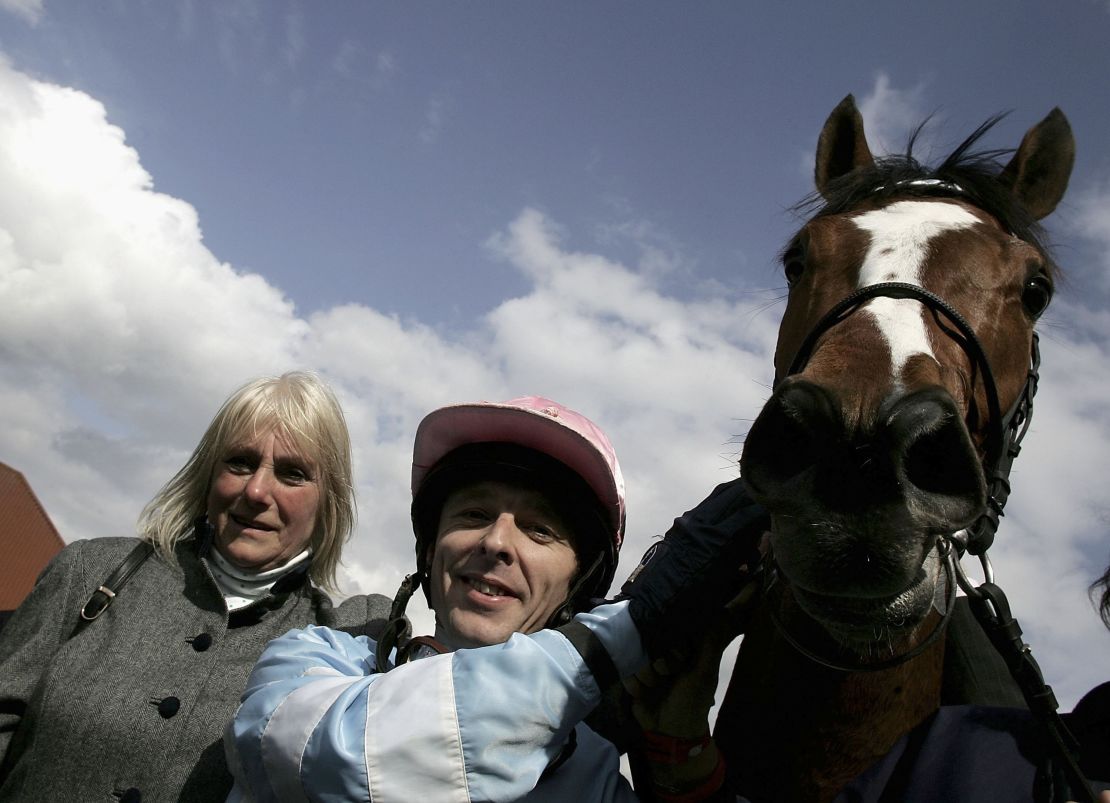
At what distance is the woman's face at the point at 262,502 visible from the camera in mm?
3316

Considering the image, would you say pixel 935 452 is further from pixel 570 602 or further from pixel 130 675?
pixel 130 675

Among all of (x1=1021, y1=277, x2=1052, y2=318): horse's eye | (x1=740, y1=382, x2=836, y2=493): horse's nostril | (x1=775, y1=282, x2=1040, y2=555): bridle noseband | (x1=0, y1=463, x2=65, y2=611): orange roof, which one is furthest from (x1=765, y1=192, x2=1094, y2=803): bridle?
(x1=0, y1=463, x2=65, y2=611): orange roof

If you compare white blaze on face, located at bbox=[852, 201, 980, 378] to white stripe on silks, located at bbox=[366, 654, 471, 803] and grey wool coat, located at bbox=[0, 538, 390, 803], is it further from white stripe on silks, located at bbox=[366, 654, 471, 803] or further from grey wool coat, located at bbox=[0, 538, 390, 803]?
grey wool coat, located at bbox=[0, 538, 390, 803]

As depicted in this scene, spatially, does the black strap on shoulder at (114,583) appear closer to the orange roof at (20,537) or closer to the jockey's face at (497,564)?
the jockey's face at (497,564)

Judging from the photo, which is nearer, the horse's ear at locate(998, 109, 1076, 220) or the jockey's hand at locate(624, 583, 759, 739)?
the jockey's hand at locate(624, 583, 759, 739)

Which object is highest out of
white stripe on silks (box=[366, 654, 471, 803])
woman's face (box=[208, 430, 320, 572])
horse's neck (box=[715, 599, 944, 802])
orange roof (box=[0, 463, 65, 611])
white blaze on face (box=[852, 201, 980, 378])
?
orange roof (box=[0, 463, 65, 611])

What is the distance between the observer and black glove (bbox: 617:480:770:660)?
1888mm

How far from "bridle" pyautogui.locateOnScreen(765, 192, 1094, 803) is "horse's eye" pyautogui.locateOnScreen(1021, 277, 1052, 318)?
32 cm

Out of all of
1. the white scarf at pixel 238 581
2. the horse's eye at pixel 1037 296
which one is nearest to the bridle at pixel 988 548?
the horse's eye at pixel 1037 296

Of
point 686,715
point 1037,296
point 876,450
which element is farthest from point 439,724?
point 1037,296

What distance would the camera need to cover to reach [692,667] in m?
2.01

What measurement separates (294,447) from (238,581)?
26.1 inches

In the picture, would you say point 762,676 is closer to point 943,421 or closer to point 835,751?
point 835,751

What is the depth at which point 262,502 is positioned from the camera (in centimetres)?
332
